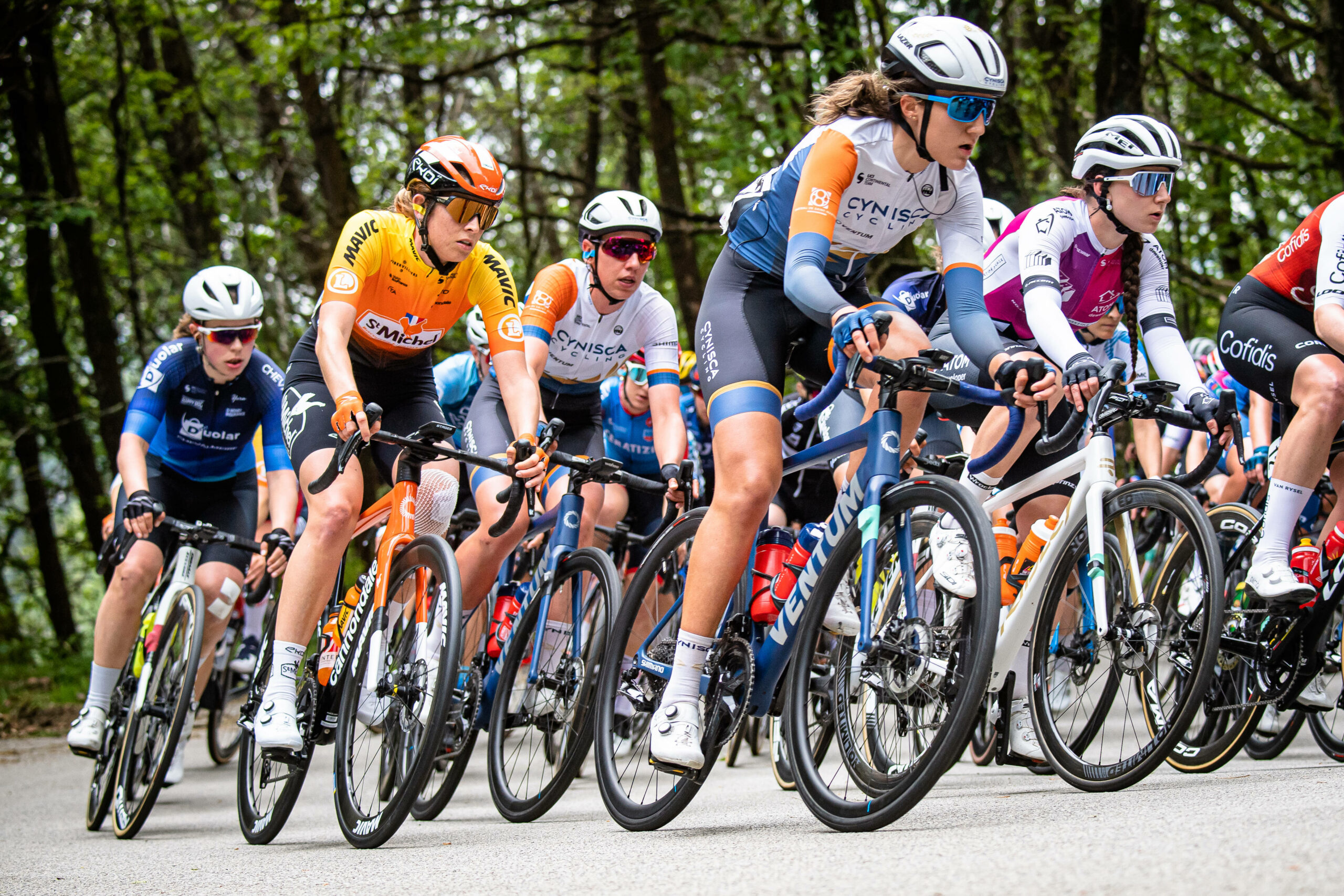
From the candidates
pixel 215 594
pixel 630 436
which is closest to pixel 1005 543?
pixel 630 436

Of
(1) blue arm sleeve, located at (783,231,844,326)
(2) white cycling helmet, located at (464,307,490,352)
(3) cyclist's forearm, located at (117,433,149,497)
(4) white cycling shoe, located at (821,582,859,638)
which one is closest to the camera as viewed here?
(1) blue arm sleeve, located at (783,231,844,326)

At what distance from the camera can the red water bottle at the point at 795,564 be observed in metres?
4.11

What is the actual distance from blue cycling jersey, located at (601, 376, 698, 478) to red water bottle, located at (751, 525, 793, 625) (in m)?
3.45

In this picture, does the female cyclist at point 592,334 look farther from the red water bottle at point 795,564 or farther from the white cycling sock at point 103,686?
the white cycling sock at point 103,686

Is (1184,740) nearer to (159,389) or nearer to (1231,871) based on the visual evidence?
(1231,871)

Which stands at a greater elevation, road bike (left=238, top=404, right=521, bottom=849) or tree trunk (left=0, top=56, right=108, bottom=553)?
tree trunk (left=0, top=56, right=108, bottom=553)

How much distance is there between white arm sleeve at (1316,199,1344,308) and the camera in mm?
4508

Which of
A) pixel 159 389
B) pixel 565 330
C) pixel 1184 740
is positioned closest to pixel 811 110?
pixel 565 330

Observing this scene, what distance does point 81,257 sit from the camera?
14258 millimetres

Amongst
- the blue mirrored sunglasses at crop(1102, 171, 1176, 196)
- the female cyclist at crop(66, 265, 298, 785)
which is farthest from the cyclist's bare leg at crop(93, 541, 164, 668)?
the blue mirrored sunglasses at crop(1102, 171, 1176, 196)

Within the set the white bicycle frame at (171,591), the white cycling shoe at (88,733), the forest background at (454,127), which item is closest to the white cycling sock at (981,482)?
the white bicycle frame at (171,591)

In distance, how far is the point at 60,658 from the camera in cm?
1559

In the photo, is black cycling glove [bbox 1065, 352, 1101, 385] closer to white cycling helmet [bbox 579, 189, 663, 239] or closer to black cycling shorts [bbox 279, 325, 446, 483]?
black cycling shorts [bbox 279, 325, 446, 483]

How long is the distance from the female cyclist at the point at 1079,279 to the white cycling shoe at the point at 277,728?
2.65m
